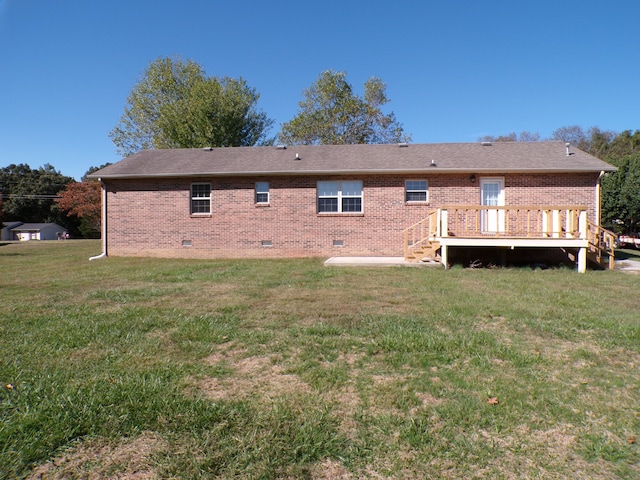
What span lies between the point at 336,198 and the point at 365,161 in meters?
1.85

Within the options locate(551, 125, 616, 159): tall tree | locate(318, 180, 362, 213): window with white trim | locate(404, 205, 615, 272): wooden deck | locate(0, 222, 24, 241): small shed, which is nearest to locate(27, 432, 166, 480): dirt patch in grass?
locate(404, 205, 615, 272): wooden deck

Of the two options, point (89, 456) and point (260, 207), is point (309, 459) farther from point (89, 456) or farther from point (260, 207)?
point (260, 207)

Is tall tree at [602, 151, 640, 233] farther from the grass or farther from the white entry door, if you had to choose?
the grass

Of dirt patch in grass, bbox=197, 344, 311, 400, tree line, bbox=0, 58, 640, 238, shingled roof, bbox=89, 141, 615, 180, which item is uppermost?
tree line, bbox=0, 58, 640, 238

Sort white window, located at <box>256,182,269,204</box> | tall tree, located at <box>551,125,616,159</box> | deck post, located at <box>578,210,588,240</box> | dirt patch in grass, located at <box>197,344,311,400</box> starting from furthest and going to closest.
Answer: tall tree, located at <box>551,125,616,159</box> < white window, located at <box>256,182,269,204</box> < deck post, located at <box>578,210,588,240</box> < dirt patch in grass, located at <box>197,344,311,400</box>

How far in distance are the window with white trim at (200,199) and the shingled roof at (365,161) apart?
648 mm

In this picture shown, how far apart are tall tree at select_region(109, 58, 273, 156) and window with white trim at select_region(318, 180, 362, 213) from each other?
16.5 metres

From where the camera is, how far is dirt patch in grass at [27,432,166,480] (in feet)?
6.78

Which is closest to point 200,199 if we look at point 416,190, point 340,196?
point 340,196

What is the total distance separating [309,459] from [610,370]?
290 cm

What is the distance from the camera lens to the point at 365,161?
14430 mm

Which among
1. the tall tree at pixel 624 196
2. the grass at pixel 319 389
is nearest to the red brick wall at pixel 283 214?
the grass at pixel 319 389

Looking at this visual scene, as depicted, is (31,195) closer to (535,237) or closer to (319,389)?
(535,237)

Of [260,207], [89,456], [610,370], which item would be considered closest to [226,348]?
[89,456]
